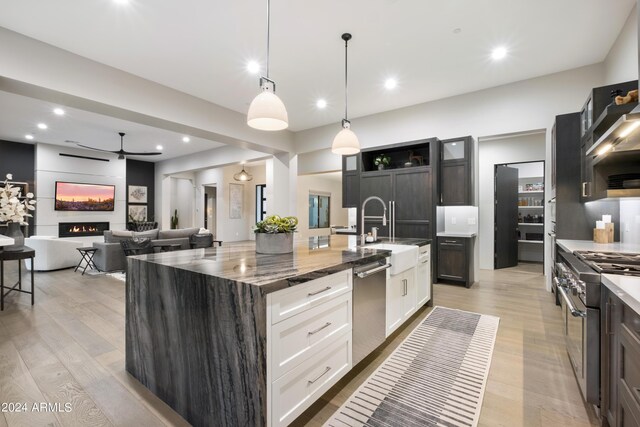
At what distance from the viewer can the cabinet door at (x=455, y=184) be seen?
4703 millimetres

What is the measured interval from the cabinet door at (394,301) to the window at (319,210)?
7438 millimetres

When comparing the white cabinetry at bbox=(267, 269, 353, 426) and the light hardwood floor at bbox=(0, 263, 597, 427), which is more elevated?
the white cabinetry at bbox=(267, 269, 353, 426)

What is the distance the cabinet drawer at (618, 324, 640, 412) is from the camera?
1.14 meters

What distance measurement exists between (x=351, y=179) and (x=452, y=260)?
7.73 feet

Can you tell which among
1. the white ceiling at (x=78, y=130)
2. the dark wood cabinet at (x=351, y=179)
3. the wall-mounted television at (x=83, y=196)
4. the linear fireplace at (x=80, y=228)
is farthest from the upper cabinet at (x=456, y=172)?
the linear fireplace at (x=80, y=228)

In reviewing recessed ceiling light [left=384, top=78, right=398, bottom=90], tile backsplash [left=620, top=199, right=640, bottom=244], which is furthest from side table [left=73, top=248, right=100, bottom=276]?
tile backsplash [left=620, top=199, right=640, bottom=244]

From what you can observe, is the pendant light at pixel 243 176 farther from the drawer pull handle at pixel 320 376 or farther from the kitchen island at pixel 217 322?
the drawer pull handle at pixel 320 376

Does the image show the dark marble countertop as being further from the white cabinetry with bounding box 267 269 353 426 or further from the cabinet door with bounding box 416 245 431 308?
the cabinet door with bounding box 416 245 431 308

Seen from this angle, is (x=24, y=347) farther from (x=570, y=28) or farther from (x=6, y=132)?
(x=6, y=132)

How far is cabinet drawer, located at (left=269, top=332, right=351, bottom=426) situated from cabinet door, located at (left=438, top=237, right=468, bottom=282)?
3330 mm

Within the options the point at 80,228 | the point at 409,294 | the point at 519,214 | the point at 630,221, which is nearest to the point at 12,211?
the point at 409,294

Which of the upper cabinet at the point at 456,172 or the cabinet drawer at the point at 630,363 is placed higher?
the upper cabinet at the point at 456,172

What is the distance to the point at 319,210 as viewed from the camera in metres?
10.6

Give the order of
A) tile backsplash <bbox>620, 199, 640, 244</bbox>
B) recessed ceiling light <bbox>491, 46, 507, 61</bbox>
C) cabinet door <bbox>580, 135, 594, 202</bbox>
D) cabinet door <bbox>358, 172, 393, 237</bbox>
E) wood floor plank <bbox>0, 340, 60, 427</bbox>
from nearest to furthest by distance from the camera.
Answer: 1. wood floor plank <bbox>0, 340, 60, 427</bbox>
2. tile backsplash <bbox>620, 199, 640, 244</bbox>
3. cabinet door <bbox>580, 135, 594, 202</bbox>
4. recessed ceiling light <bbox>491, 46, 507, 61</bbox>
5. cabinet door <bbox>358, 172, 393, 237</bbox>
